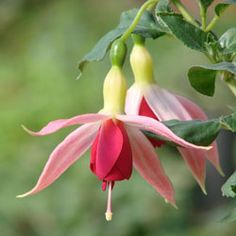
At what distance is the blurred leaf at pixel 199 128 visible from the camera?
984 millimetres

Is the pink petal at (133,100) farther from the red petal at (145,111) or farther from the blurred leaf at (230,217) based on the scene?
the blurred leaf at (230,217)

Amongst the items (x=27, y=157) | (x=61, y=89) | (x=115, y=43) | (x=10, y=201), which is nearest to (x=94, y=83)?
(x=61, y=89)

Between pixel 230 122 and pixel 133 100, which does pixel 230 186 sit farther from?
pixel 133 100

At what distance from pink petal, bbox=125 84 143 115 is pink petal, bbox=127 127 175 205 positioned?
0.06 metres

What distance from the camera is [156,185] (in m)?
1.01

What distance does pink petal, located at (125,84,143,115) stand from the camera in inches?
42.2

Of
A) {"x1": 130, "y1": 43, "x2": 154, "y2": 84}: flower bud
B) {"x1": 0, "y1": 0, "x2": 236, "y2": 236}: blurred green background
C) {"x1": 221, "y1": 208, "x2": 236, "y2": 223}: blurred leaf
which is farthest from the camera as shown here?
{"x1": 0, "y1": 0, "x2": 236, "y2": 236}: blurred green background

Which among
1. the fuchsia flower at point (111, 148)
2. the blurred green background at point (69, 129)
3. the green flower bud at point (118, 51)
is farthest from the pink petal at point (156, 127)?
the blurred green background at point (69, 129)

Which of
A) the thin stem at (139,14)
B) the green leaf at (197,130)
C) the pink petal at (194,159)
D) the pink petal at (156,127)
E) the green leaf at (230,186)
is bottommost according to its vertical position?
the green leaf at (230,186)

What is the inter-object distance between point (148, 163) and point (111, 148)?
0.21 ft

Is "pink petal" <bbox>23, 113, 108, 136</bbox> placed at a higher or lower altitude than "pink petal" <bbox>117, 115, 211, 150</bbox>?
higher

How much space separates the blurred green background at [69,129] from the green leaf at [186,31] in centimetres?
174

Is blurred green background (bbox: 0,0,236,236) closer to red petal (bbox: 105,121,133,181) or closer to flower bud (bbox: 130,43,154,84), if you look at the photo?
flower bud (bbox: 130,43,154,84)

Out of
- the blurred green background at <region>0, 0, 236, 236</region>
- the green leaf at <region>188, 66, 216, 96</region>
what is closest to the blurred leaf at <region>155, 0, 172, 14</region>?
the green leaf at <region>188, 66, 216, 96</region>
